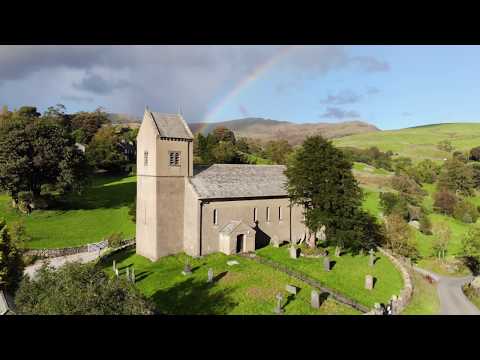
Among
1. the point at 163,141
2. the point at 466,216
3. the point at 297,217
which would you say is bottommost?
the point at 466,216

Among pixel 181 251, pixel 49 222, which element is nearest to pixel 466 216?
pixel 181 251

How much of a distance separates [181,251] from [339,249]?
16.3m

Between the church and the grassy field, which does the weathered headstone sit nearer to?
the church

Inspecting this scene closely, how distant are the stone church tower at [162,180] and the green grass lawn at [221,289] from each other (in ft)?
8.16

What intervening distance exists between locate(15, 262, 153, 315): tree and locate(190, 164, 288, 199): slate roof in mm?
19291

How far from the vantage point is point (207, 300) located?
2484cm

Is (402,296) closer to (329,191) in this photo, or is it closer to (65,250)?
(329,191)

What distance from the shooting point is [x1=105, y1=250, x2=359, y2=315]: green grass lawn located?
919 inches

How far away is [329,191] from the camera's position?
3391 cm

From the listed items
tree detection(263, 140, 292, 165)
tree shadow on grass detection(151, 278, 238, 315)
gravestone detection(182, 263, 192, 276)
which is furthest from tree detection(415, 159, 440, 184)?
tree shadow on grass detection(151, 278, 238, 315)

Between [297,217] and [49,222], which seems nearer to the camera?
[297,217]

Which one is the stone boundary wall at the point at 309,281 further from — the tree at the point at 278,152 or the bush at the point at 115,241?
the tree at the point at 278,152
